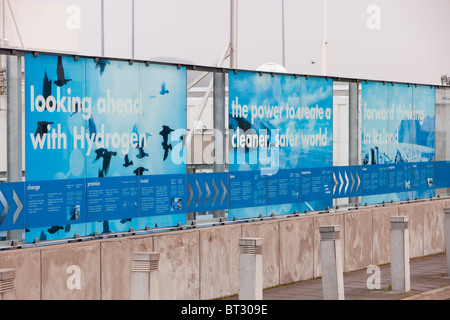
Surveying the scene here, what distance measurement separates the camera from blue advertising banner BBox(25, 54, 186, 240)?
9.97 meters

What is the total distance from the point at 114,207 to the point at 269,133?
3455 mm

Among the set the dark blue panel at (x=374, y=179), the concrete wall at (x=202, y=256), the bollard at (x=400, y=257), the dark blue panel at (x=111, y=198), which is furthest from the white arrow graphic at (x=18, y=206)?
the dark blue panel at (x=374, y=179)

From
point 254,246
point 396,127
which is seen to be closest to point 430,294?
point 254,246

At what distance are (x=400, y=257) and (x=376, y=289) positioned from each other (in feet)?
2.06

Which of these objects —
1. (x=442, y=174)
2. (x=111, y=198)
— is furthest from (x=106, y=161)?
(x=442, y=174)

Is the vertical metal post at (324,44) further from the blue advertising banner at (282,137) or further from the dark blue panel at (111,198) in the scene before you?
the dark blue panel at (111,198)

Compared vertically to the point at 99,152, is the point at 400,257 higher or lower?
lower

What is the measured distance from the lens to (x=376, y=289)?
42.2ft

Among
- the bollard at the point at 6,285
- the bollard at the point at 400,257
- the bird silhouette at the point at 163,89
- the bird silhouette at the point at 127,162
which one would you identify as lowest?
the bollard at the point at 400,257

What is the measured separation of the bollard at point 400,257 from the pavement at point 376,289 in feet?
0.46

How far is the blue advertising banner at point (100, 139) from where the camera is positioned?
9.97 meters

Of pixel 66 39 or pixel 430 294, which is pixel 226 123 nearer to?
pixel 430 294

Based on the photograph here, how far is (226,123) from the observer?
1280 centimetres

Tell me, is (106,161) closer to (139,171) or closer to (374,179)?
(139,171)
